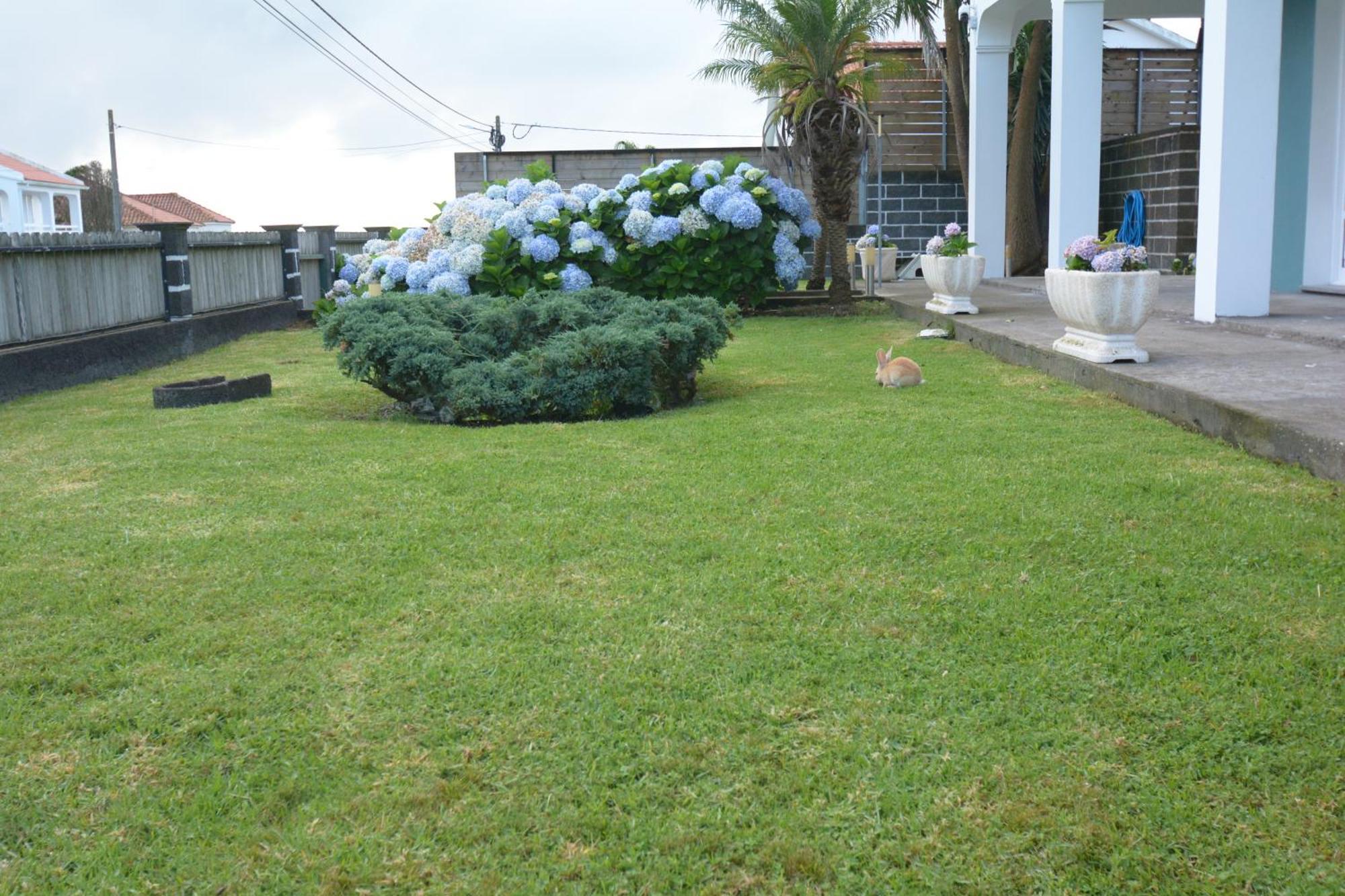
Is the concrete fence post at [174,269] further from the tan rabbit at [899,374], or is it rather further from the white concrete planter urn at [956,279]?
the tan rabbit at [899,374]

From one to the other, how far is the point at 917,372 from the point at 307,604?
5.48m

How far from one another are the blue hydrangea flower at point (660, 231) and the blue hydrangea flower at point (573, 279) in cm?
99

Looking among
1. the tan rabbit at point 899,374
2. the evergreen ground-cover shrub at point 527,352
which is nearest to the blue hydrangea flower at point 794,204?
the evergreen ground-cover shrub at point 527,352

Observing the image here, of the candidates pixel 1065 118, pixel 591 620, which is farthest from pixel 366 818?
pixel 1065 118

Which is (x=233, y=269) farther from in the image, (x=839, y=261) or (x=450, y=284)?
(x=839, y=261)

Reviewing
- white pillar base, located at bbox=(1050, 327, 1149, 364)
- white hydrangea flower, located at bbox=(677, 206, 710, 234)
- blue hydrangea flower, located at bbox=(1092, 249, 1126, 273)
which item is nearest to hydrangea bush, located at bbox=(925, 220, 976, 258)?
white hydrangea flower, located at bbox=(677, 206, 710, 234)

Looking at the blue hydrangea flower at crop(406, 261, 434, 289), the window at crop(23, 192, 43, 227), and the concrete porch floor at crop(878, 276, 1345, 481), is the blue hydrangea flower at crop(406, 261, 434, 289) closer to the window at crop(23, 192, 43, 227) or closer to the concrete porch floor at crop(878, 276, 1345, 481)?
the concrete porch floor at crop(878, 276, 1345, 481)

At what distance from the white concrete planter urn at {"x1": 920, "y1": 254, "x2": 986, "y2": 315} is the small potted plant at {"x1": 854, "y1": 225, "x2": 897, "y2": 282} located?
556cm

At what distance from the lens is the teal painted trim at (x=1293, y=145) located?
41.0 feet

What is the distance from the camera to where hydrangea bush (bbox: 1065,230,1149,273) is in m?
7.75

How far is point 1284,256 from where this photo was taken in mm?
12703

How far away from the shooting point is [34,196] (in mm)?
52812

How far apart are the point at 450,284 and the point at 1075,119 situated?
6794mm

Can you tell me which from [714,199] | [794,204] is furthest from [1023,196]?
[714,199]
